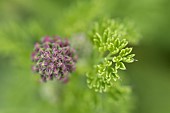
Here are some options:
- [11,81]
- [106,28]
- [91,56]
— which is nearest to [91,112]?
[91,56]

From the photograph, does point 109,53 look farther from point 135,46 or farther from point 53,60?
point 135,46

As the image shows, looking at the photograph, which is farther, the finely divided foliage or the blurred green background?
the blurred green background

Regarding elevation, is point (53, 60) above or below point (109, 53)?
below

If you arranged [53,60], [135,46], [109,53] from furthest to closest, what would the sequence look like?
[135,46]
[109,53]
[53,60]

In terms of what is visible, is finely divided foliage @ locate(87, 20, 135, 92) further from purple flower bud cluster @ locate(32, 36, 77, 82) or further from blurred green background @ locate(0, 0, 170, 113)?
blurred green background @ locate(0, 0, 170, 113)

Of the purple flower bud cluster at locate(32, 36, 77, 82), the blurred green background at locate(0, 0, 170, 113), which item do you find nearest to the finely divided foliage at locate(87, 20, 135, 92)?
the purple flower bud cluster at locate(32, 36, 77, 82)

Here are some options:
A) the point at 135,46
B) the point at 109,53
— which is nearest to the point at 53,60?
the point at 109,53
